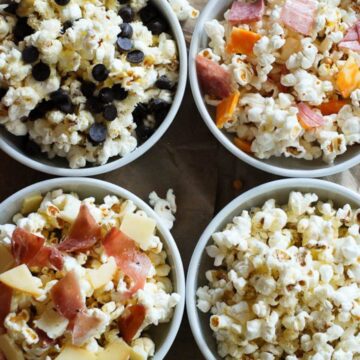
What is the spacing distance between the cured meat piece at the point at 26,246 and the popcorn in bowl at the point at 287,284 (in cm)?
36

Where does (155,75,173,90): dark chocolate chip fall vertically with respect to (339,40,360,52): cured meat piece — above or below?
below

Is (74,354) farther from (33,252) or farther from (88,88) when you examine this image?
(88,88)

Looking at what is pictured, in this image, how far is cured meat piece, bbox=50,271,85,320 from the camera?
1.42 m

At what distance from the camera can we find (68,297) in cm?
142

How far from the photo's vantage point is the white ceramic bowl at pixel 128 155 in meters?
1.58

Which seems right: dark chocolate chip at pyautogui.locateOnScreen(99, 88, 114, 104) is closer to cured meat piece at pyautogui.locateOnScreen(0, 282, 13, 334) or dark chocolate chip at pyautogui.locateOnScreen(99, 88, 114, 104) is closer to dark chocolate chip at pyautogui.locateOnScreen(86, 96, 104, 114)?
dark chocolate chip at pyautogui.locateOnScreen(86, 96, 104, 114)

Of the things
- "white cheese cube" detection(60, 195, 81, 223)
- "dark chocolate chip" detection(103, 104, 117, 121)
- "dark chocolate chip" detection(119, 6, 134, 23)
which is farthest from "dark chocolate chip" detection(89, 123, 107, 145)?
"dark chocolate chip" detection(119, 6, 134, 23)

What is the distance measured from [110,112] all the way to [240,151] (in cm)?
28

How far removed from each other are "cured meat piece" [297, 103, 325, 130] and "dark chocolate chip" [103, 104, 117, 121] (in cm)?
38

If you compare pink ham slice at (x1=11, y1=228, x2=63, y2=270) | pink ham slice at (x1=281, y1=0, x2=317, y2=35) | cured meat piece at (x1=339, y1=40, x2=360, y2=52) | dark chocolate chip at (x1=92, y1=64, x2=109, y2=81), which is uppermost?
pink ham slice at (x1=281, y1=0, x2=317, y2=35)

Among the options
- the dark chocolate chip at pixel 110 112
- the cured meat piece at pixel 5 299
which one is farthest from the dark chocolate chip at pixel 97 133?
the cured meat piece at pixel 5 299

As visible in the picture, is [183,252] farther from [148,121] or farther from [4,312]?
[4,312]

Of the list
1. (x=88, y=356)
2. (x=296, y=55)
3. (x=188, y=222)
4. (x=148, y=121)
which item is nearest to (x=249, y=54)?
(x=296, y=55)

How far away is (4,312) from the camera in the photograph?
4.83 ft
